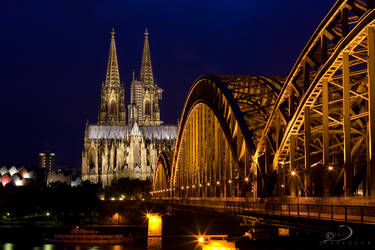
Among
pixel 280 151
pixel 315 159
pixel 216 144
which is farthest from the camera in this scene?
pixel 216 144

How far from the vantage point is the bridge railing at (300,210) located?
2144 cm

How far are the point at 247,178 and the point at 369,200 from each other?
70.7ft

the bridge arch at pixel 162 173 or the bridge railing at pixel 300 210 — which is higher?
the bridge arch at pixel 162 173

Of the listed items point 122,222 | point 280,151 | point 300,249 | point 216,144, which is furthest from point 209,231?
point 122,222

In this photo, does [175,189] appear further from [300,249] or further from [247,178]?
[300,249]

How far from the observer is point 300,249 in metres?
24.9

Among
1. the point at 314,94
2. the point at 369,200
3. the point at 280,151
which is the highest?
the point at 314,94

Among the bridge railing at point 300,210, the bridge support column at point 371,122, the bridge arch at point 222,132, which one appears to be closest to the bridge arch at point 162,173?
the bridge arch at point 222,132

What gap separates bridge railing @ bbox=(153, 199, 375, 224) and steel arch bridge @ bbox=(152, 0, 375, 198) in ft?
5.63

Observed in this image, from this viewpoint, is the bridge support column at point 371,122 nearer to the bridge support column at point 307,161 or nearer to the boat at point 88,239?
the bridge support column at point 307,161

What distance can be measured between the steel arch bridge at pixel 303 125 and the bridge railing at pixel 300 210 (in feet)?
5.63

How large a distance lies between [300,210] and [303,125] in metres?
12.9

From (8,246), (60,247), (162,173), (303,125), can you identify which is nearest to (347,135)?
(303,125)

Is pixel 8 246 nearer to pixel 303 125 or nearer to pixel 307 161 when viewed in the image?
pixel 303 125
